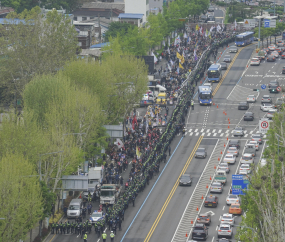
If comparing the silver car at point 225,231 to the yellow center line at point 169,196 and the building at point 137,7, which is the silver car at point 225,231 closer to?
the yellow center line at point 169,196

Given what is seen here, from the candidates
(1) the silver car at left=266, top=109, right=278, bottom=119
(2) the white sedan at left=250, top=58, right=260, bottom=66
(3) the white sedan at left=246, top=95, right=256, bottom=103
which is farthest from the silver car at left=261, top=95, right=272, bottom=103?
(2) the white sedan at left=250, top=58, right=260, bottom=66

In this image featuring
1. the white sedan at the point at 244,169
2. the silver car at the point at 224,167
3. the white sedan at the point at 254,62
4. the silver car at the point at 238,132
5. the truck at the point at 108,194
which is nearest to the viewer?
the truck at the point at 108,194

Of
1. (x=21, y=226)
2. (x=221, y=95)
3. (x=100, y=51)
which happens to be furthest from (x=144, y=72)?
(x=21, y=226)

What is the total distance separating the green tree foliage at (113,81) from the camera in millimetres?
104250

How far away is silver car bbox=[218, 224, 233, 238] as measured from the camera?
74.5 metres

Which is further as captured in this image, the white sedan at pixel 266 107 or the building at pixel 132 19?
the building at pixel 132 19

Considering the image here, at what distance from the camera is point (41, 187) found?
7569cm

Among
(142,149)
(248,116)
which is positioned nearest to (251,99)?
(248,116)

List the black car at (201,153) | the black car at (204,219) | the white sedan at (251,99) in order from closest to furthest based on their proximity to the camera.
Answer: the black car at (204,219) → the black car at (201,153) → the white sedan at (251,99)

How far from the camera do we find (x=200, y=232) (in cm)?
7438

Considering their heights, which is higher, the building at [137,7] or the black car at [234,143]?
the building at [137,7]

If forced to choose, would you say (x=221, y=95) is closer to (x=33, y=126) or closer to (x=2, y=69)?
(x=2, y=69)

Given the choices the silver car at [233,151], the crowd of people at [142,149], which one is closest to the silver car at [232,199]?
the crowd of people at [142,149]

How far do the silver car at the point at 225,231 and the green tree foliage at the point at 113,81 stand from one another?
3307 cm
